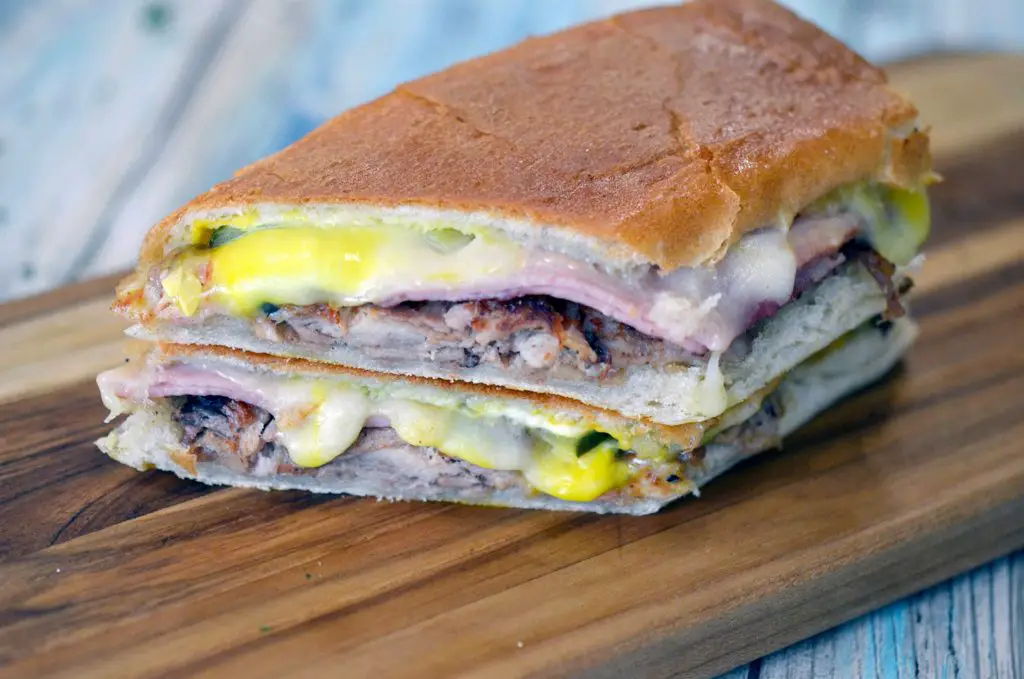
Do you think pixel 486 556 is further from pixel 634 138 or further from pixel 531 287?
pixel 634 138

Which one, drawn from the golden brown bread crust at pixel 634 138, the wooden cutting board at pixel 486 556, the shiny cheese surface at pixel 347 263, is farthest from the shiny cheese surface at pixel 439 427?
the golden brown bread crust at pixel 634 138

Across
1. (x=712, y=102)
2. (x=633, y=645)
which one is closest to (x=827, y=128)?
(x=712, y=102)

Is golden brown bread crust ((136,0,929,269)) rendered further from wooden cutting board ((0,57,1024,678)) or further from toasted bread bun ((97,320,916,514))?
wooden cutting board ((0,57,1024,678))

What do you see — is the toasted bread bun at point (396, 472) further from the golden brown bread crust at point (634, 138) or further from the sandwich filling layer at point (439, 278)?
the golden brown bread crust at point (634, 138)

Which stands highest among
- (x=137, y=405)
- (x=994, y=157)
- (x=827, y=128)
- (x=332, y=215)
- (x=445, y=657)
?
(x=994, y=157)

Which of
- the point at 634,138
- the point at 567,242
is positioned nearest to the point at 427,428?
the point at 567,242

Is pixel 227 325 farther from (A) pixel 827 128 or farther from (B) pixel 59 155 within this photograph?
(B) pixel 59 155
